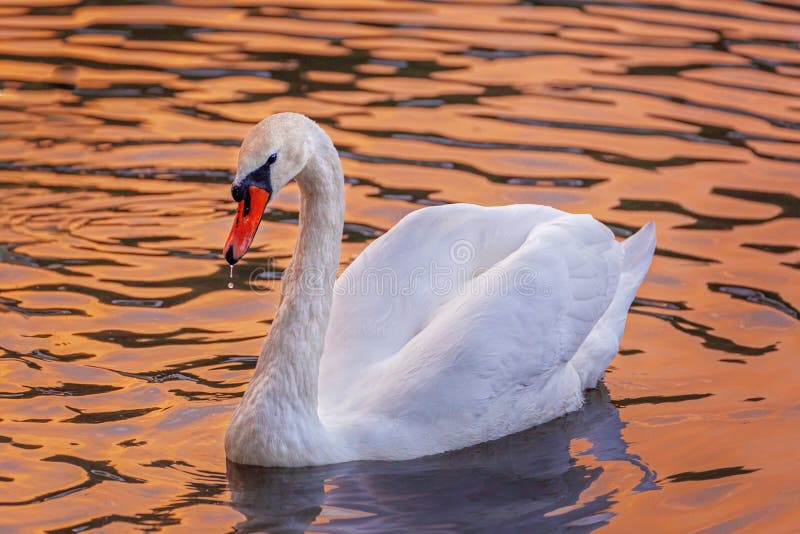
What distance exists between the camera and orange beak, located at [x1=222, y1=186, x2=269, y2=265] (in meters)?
6.17

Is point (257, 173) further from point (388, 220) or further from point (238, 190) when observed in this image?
point (388, 220)

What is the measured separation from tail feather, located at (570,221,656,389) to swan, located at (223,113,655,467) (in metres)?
0.02

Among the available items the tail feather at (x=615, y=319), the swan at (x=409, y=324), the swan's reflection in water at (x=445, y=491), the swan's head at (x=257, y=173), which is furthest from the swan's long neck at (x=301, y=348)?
the tail feather at (x=615, y=319)

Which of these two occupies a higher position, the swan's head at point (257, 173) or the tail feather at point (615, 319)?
the swan's head at point (257, 173)

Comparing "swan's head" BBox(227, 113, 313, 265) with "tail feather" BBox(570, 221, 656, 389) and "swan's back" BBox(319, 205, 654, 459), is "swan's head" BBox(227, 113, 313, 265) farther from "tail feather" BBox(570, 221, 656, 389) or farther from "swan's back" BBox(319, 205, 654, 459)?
"tail feather" BBox(570, 221, 656, 389)

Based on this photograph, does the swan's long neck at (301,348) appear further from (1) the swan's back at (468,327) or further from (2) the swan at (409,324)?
(1) the swan's back at (468,327)

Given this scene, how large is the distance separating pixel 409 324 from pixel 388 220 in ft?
8.87

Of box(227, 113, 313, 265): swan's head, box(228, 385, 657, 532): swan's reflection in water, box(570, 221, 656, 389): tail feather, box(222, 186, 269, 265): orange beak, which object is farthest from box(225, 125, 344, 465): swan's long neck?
box(570, 221, 656, 389): tail feather

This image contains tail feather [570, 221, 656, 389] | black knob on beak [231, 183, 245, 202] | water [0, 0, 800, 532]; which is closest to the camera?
black knob on beak [231, 183, 245, 202]

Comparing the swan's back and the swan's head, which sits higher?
the swan's head

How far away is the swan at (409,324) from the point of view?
21.7ft

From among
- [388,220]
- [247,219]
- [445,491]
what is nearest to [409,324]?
[445,491]

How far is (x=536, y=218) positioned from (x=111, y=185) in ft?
13.0

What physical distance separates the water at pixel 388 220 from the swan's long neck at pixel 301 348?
147 millimetres
